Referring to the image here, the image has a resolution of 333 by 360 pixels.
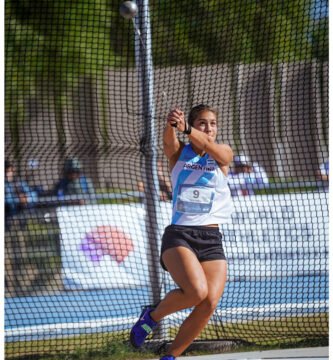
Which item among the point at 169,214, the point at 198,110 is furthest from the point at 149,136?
the point at 198,110

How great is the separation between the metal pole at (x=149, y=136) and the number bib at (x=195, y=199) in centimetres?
220

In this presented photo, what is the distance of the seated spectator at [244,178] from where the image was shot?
10.1m

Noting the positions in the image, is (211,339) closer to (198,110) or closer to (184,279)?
(184,279)

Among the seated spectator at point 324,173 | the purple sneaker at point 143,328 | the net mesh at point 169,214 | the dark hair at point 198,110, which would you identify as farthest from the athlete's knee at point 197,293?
the seated spectator at point 324,173

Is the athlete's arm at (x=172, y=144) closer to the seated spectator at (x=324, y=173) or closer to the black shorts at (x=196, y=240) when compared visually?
the black shorts at (x=196, y=240)

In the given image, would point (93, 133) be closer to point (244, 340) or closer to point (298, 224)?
point (298, 224)

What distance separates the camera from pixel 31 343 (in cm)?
756

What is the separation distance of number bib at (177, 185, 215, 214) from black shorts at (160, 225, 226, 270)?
12 cm

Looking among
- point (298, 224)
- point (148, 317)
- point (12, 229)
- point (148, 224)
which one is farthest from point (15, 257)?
point (148, 317)

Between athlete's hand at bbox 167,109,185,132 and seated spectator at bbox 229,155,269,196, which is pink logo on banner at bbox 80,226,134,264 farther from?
athlete's hand at bbox 167,109,185,132

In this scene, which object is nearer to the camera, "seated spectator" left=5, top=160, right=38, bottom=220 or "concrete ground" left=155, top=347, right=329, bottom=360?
"concrete ground" left=155, top=347, right=329, bottom=360

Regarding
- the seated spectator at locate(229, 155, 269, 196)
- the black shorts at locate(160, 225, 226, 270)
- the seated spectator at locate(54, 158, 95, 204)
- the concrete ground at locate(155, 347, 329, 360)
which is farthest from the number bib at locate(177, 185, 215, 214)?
the seated spectator at locate(54, 158, 95, 204)

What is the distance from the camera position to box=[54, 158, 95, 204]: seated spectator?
12156mm

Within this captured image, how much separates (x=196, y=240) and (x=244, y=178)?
15.7 ft
